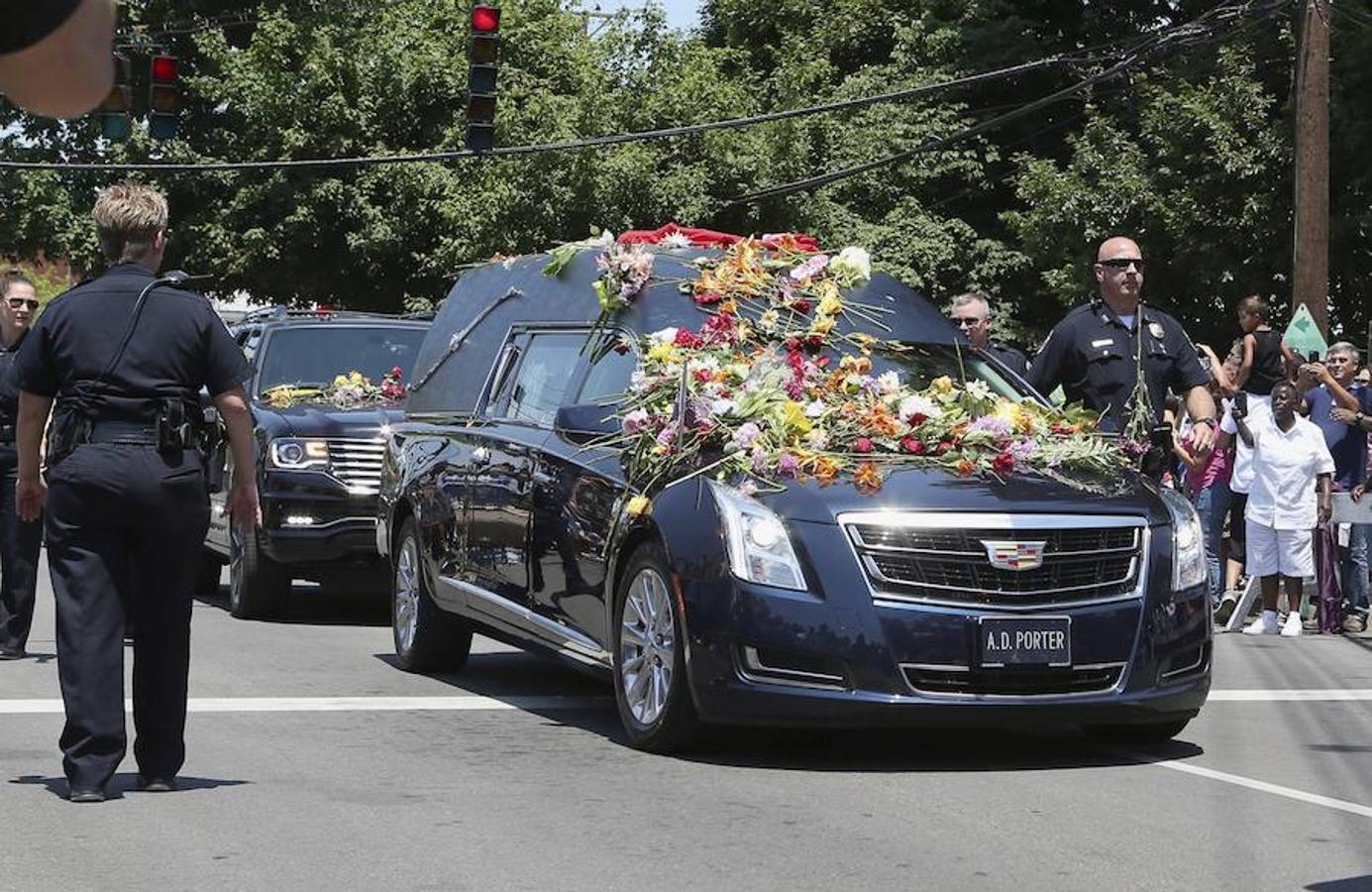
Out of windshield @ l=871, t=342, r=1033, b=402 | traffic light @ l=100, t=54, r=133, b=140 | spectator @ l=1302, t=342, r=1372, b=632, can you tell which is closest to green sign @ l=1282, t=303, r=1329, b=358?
spectator @ l=1302, t=342, r=1372, b=632

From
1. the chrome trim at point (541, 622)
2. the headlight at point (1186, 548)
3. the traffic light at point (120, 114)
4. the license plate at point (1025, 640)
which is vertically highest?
the traffic light at point (120, 114)

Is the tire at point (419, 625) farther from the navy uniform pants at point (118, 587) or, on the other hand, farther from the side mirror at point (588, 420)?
the navy uniform pants at point (118, 587)

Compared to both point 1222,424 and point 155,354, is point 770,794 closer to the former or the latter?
point 155,354

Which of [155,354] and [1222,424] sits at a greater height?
[155,354]

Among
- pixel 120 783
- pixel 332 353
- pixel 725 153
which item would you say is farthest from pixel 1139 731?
pixel 725 153

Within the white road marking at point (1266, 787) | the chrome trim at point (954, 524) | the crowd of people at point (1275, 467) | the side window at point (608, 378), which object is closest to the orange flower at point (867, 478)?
the chrome trim at point (954, 524)

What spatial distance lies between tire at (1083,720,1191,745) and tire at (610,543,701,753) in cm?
162

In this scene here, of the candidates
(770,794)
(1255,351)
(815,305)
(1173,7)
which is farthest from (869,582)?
(1173,7)

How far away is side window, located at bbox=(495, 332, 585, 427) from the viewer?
1006 cm

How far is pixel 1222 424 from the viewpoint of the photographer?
1692 centimetres

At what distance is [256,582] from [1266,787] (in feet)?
25.6

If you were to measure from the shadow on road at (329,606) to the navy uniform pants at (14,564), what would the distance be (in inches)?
105

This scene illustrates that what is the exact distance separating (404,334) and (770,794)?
9.04m

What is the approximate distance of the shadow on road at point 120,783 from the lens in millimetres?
7738
